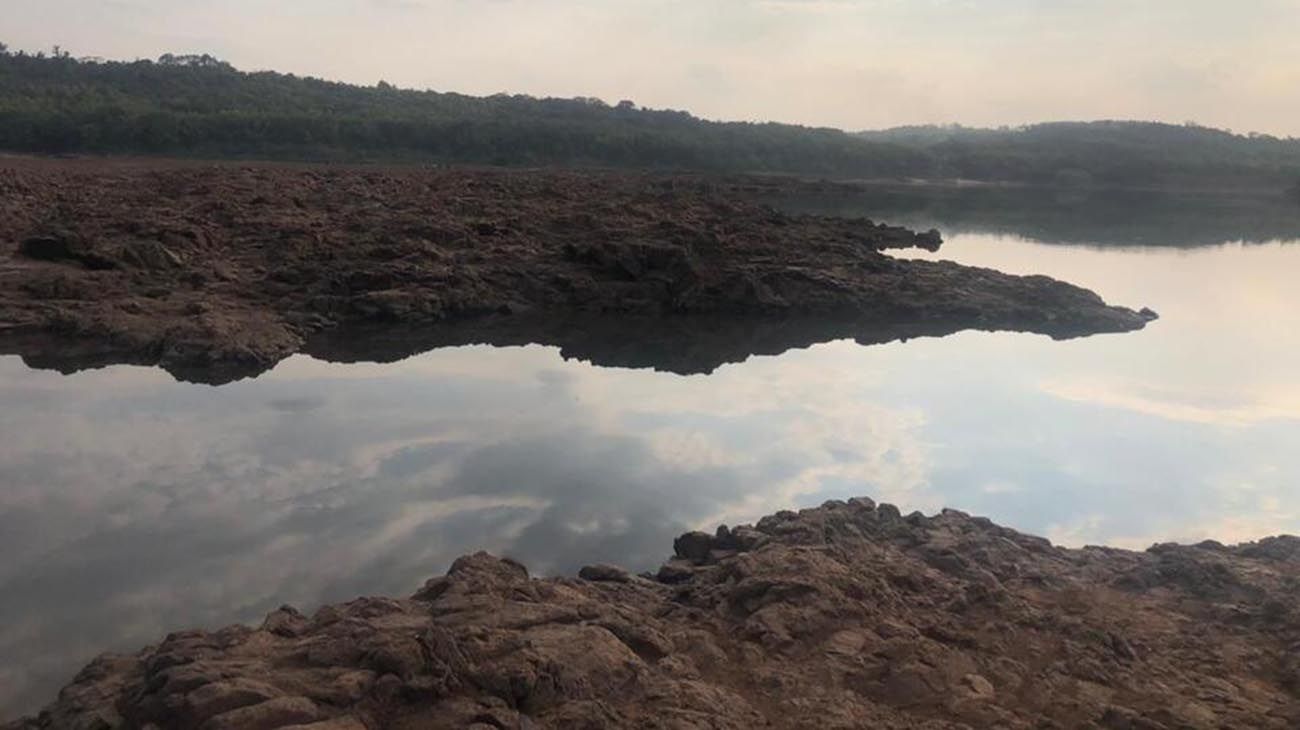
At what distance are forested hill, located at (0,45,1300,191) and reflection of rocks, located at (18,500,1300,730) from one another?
48.4 meters

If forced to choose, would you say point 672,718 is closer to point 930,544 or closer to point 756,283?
point 930,544

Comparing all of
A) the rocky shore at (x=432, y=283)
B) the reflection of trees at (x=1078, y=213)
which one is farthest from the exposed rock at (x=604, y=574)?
the reflection of trees at (x=1078, y=213)

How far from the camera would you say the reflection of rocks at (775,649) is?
4.62 meters

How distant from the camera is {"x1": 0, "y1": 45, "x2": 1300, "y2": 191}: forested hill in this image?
163 feet

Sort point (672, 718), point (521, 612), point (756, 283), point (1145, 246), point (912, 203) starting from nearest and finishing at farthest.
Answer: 1. point (672, 718)
2. point (521, 612)
3. point (756, 283)
4. point (1145, 246)
5. point (912, 203)

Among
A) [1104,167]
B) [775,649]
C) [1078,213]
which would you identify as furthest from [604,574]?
[1104,167]

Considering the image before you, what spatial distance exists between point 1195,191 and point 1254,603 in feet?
266

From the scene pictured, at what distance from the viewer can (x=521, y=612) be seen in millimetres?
5699

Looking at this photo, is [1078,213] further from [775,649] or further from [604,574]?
[775,649]

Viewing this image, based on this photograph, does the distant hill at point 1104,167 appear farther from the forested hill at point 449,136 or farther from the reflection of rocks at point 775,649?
the reflection of rocks at point 775,649

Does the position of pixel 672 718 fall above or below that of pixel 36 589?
above

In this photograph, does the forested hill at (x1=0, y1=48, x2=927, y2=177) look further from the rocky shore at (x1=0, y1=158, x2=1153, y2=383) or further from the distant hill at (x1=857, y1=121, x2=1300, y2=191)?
the rocky shore at (x1=0, y1=158, x2=1153, y2=383)

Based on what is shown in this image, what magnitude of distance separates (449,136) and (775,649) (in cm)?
5820

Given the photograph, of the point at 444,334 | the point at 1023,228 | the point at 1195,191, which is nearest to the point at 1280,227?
the point at 1023,228
